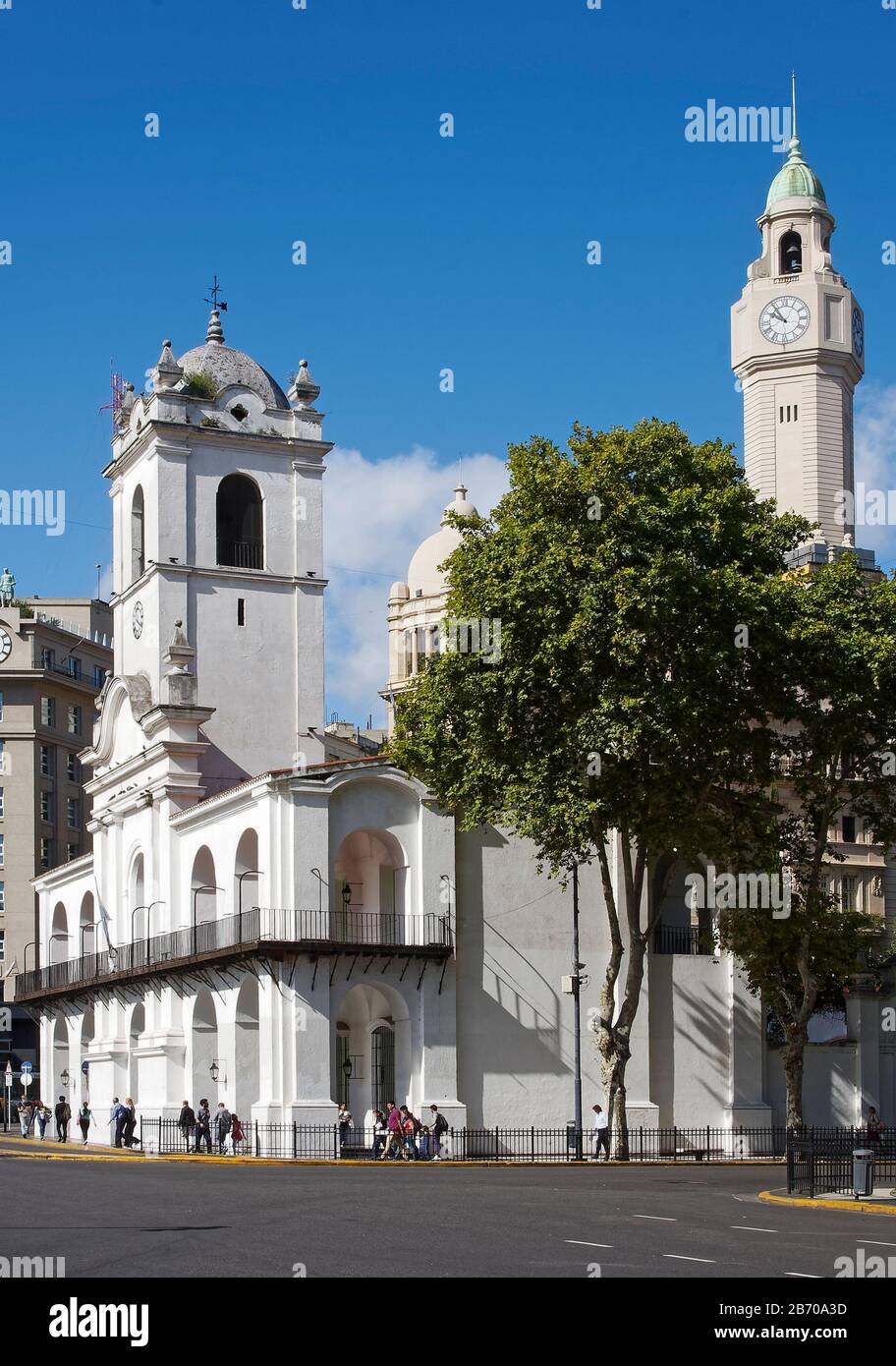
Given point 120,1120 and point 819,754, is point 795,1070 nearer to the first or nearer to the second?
point 819,754

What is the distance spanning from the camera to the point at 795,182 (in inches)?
3930

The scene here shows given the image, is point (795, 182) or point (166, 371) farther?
point (795, 182)

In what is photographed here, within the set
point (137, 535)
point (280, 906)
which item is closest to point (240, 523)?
point (137, 535)

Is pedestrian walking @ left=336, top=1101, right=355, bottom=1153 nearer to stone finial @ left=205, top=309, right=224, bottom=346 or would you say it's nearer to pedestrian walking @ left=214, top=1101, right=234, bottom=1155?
pedestrian walking @ left=214, top=1101, right=234, bottom=1155

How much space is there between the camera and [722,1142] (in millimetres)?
52906

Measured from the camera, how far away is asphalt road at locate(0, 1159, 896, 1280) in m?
18.5

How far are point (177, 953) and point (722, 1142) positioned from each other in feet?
52.8

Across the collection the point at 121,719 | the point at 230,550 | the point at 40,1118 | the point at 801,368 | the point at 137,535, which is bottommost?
the point at 40,1118

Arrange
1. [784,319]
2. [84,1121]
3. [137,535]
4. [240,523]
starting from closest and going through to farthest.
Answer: [84,1121], [240,523], [137,535], [784,319]

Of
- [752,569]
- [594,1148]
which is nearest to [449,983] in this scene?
[594,1148]

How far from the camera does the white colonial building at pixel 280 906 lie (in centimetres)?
4881

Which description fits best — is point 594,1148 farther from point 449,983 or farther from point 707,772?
point 707,772

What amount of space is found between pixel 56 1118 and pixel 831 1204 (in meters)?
37.1

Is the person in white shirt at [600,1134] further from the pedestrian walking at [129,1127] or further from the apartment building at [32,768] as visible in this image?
the apartment building at [32,768]
